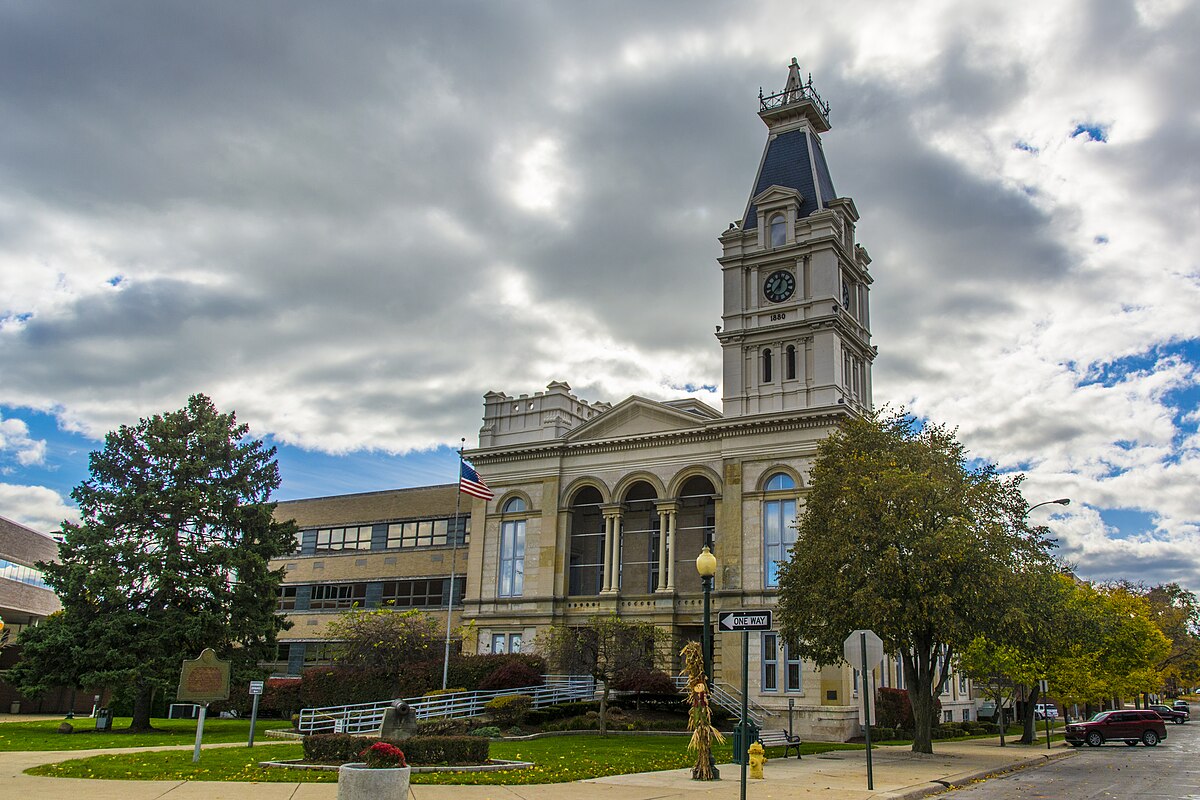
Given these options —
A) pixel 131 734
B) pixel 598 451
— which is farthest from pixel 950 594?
pixel 131 734

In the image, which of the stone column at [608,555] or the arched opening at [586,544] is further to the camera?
the arched opening at [586,544]

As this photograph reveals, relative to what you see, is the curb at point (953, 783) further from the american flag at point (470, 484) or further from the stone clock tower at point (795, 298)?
the american flag at point (470, 484)

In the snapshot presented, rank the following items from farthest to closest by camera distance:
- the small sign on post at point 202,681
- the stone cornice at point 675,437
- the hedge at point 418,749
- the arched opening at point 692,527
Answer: the arched opening at point 692,527 < the stone cornice at point 675,437 < the small sign on post at point 202,681 < the hedge at point 418,749

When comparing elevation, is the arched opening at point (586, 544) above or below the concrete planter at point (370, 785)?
above

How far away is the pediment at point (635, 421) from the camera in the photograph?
51281 millimetres

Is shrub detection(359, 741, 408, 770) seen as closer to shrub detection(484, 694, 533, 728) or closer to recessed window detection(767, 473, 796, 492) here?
shrub detection(484, 694, 533, 728)

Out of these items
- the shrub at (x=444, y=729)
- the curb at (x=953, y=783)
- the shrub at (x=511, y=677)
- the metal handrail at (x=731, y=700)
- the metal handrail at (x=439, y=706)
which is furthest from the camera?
the shrub at (x=511, y=677)

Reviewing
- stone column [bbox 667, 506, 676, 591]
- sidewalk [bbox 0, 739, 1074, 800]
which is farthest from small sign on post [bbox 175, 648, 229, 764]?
stone column [bbox 667, 506, 676, 591]

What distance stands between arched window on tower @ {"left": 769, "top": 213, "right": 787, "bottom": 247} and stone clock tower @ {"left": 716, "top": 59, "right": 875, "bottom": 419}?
0.18 ft

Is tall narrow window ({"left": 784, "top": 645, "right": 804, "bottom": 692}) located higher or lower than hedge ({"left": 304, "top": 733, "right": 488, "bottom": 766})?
higher

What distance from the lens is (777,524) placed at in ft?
155

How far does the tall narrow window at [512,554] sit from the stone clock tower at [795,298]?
13.4 metres

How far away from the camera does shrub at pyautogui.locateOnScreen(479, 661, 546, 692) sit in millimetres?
43969

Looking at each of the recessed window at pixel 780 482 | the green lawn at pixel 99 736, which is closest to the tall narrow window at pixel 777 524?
the recessed window at pixel 780 482
